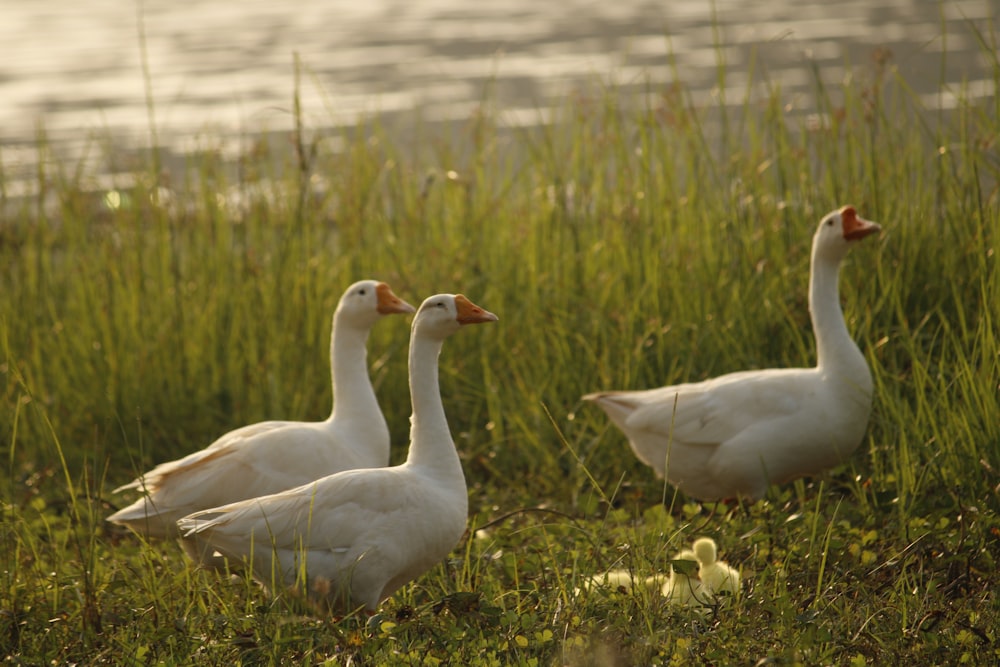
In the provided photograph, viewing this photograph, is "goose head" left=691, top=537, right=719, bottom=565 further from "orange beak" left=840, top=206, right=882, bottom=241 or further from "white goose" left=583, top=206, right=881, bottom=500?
"orange beak" left=840, top=206, right=882, bottom=241

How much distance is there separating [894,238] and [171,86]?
13.9 m

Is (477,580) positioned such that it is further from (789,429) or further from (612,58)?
(612,58)

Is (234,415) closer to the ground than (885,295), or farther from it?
closer to the ground

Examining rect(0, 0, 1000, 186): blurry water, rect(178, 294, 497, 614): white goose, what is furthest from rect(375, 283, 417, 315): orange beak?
rect(0, 0, 1000, 186): blurry water

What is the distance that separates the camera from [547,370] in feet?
21.1

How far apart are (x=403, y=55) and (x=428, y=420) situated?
16416 millimetres

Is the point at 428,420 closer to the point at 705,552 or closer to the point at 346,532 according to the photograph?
the point at 346,532

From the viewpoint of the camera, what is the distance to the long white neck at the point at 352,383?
5.43 metres

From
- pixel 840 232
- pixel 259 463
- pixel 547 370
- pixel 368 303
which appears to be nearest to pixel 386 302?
pixel 368 303

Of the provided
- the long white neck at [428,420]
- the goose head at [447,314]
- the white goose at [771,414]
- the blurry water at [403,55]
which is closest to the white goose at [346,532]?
the long white neck at [428,420]

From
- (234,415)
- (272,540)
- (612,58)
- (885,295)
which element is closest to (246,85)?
(612,58)

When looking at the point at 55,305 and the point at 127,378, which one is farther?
the point at 55,305

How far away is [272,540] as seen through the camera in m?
4.05

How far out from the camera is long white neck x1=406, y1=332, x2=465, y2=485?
444 centimetres
